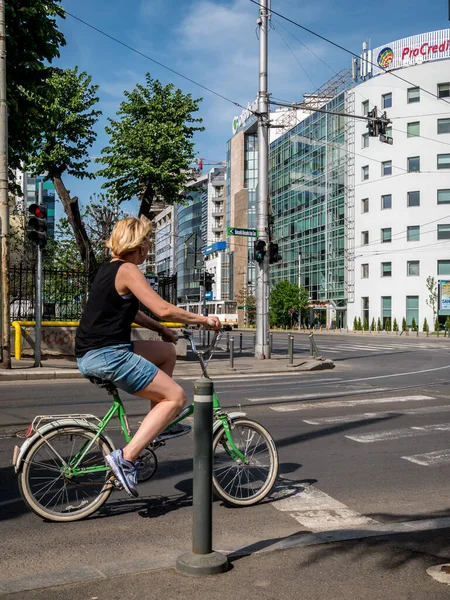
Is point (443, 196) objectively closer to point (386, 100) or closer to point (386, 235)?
point (386, 235)

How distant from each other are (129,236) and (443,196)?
199 ft

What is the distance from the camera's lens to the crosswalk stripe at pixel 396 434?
7.97 metres

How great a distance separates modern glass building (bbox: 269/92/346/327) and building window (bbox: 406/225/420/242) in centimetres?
789

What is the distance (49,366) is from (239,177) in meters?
91.1

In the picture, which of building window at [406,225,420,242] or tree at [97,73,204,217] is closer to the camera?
tree at [97,73,204,217]

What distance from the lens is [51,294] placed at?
864 inches

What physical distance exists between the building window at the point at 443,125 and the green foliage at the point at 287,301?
21.1 meters

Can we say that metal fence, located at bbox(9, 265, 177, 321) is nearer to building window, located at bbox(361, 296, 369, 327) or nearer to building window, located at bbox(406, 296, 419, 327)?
building window, located at bbox(406, 296, 419, 327)

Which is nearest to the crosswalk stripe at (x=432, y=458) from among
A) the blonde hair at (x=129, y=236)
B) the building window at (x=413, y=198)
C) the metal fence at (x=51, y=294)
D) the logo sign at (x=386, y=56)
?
the blonde hair at (x=129, y=236)

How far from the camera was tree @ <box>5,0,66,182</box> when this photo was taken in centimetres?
1622

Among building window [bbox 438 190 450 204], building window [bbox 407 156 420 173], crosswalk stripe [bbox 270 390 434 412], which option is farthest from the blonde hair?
building window [bbox 407 156 420 173]

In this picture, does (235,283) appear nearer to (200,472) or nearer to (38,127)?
(38,127)

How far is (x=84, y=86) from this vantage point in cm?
2452

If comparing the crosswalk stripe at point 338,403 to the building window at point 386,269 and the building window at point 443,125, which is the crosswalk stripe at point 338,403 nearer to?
the building window at point 386,269
